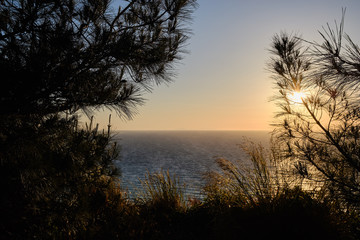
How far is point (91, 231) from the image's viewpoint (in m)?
3.22

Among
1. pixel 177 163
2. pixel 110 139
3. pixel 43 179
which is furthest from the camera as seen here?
pixel 177 163

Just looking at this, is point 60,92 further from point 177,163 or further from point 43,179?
point 177,163

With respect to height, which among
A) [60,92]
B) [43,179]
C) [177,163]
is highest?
[60,92]

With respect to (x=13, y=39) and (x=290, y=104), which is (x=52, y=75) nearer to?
(x=13, y=39)

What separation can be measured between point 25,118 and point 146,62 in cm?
160

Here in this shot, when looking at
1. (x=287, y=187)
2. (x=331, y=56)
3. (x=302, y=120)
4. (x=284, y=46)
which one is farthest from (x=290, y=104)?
(x=331, y=56)

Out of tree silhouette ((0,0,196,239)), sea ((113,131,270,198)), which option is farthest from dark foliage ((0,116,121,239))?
sea ((113,131,270,198))

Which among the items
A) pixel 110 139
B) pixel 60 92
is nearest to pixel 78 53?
pixel 60 92

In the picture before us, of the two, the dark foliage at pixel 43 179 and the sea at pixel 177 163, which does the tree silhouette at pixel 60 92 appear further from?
the sea at pixel 177 163

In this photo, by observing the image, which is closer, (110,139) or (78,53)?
(78,53)

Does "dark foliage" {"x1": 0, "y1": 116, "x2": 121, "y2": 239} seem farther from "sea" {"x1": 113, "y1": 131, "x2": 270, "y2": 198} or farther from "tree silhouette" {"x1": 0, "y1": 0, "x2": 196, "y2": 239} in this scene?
"sea" {"x1": 113, "y1": 131, "x2": 270, "y2": 198}

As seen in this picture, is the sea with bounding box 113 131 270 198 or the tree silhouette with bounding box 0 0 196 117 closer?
the tree silhouette with bounding box 0 0 196 117

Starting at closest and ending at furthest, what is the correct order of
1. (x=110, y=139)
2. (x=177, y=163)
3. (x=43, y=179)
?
1. (x=43, y=179)
2. (x=110, y=139)
3. (x=177, y=163)

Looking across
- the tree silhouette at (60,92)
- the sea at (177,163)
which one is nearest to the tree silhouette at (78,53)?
the tree silhouette at (60,92)
